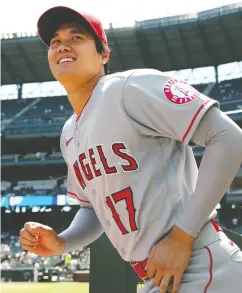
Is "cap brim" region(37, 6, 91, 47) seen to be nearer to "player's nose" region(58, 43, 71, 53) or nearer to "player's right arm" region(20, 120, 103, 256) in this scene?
"player's nose" region(58, 43, 71, 53)

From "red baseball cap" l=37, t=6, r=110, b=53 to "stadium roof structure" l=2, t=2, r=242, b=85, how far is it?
27.0 m

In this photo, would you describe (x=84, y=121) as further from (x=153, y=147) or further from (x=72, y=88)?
(x=153, y=147)

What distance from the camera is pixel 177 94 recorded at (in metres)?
1.36

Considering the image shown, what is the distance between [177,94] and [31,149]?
3115 centimetres

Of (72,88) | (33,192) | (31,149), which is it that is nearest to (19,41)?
(31,149)

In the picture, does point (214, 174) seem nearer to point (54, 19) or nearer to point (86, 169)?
point (86, 169)

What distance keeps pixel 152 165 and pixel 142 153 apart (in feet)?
0.15

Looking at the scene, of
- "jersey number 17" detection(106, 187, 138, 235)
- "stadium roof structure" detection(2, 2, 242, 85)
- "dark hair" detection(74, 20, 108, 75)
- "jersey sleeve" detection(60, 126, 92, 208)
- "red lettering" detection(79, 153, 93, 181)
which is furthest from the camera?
"stadium roof structure" detection(2, 2, 242, 85)

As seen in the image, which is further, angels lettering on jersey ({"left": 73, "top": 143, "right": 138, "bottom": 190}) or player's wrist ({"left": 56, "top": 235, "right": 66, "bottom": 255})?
player's wrist ({"left": 56, "top": 235, "right": 66, "bottom": 255})

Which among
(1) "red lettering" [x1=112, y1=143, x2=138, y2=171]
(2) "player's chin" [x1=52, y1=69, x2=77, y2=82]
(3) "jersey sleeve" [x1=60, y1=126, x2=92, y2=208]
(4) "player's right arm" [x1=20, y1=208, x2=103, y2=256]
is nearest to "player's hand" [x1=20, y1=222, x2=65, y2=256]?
(4) "player's right arm" [x1=20, y1=208, x2=103, y2=256]

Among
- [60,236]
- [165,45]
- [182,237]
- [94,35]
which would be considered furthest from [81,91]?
[165,45]

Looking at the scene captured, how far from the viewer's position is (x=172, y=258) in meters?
1.25

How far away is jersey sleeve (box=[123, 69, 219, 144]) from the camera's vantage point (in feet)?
4.32

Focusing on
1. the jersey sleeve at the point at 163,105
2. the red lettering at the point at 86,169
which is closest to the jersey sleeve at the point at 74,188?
the red lettering at the point at 86,169
